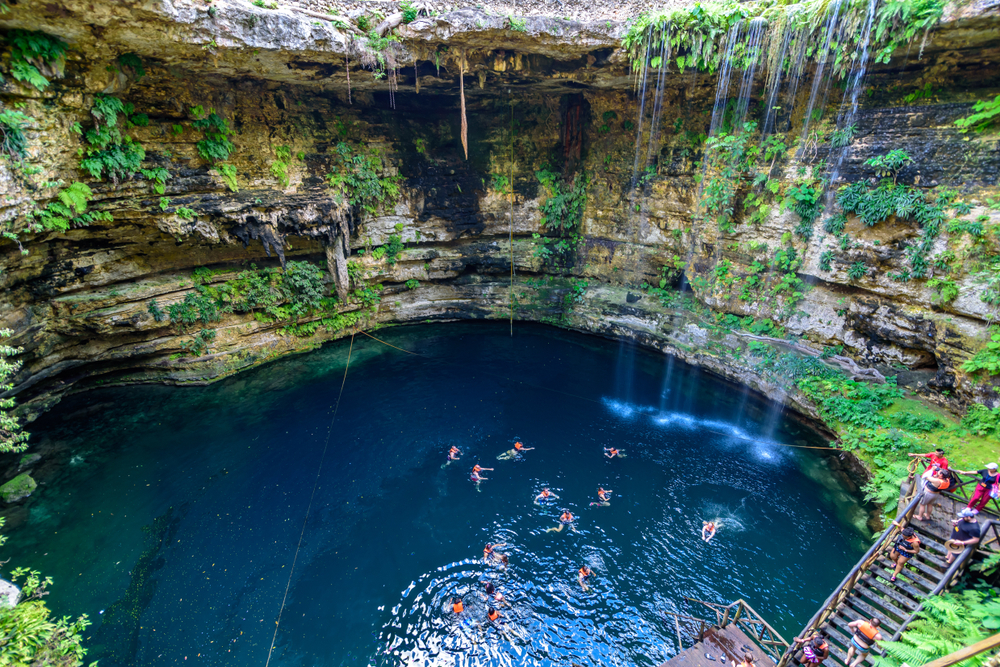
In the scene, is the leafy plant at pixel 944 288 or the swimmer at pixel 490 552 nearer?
the swimmer at pixel 490 552

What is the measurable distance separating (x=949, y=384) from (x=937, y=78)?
25.6 ft

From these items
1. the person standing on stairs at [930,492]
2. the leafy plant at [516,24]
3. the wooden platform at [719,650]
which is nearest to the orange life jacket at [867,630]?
the wooden platform at [719,650]

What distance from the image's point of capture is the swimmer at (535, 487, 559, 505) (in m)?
11.6

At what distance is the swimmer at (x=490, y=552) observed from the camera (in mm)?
10117

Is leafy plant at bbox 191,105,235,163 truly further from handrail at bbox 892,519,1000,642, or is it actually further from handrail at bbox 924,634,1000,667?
handrail at bbox 892,519,1000,642

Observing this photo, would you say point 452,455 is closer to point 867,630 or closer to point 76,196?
point 867,630

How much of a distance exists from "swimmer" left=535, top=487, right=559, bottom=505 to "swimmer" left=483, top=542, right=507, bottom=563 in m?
1.55

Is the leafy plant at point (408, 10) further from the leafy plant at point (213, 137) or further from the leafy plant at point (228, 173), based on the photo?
the leafy plant at point (228, 173)

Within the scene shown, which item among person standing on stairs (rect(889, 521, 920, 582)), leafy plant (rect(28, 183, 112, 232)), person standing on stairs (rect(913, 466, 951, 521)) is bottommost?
person standing on stairs (rect(889, 521, 920, 582))

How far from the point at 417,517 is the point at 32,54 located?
13.1 m

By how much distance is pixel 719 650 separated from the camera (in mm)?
7887

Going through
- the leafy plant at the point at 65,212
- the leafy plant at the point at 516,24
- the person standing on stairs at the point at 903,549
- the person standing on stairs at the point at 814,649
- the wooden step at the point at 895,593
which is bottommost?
the person standing on stairs at the point at 814,649

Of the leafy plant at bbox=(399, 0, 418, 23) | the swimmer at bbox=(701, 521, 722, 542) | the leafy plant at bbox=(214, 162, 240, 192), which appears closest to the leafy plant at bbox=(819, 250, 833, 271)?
the swimmer at bbox=(701, 521, 722, 542)

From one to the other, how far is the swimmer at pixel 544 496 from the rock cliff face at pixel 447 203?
28.3ft
